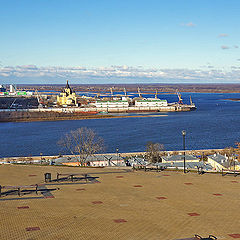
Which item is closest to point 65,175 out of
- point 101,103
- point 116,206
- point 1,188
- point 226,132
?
point 1,188

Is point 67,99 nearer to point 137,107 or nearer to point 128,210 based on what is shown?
point 137,107

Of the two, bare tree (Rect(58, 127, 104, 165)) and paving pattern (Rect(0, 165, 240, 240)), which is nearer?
paving pattern (Rect(0, 165, 240, 240))

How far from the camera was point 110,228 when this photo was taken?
8.16m


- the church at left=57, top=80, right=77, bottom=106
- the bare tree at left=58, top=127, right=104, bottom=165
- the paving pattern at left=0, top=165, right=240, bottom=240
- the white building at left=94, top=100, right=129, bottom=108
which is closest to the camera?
the paving pattern at left=0, top=165, right=240, bottom=240

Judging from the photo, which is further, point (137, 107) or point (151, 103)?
point (151, 103)

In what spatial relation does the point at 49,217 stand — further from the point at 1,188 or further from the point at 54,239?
the point at 1,188

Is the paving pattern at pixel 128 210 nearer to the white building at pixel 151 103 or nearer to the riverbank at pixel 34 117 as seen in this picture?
the riverbank at pixel 34 117

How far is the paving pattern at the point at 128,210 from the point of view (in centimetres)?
789

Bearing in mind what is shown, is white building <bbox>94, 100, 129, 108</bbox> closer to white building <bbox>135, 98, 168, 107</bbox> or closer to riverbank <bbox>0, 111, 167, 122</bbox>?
white building <bbox>135, 98, 168, 107</bbox>

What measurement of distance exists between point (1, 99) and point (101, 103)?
110 ft

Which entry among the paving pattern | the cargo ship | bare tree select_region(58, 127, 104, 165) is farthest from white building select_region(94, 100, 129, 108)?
the paving pattern

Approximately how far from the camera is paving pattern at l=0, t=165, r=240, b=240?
7.89m

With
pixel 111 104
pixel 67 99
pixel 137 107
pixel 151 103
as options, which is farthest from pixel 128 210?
pixel 67 99

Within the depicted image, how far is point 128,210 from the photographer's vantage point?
9.65 metres
